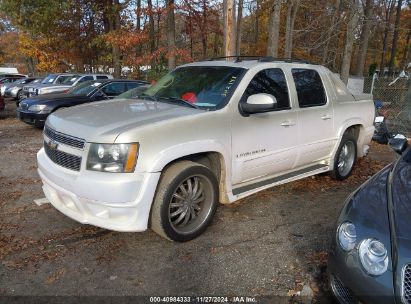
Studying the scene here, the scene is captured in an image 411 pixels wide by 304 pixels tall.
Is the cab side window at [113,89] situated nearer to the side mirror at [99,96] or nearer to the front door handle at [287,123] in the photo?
the side mirror at [99,96]

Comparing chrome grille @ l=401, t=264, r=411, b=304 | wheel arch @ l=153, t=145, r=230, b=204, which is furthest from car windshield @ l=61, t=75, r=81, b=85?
chrome grille @ l=401, t=264, r=411, b=304

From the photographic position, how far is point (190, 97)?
4359mm

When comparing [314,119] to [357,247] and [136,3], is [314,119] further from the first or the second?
[136,3]

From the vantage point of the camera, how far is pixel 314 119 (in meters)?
5.12

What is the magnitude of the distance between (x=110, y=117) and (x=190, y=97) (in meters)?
1.03

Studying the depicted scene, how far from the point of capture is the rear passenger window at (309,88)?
5.03 meters

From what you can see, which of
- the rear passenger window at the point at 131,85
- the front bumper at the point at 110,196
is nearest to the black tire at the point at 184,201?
the front bumper at the point at 110,196

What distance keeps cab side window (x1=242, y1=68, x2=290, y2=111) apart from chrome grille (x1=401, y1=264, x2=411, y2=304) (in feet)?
8.54

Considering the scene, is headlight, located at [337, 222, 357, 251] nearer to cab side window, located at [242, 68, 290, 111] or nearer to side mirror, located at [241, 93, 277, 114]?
side mirror, located at [241, 93, 277, 114]

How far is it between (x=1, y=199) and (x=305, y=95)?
433 cm

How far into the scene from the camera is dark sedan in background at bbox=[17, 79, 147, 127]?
10250 millimetres

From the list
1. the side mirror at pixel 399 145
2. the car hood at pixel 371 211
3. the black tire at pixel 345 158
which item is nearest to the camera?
the car hood at pixel 371 211

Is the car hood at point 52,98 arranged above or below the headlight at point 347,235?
below

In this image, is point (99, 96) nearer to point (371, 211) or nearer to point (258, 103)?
point (258, 103)
